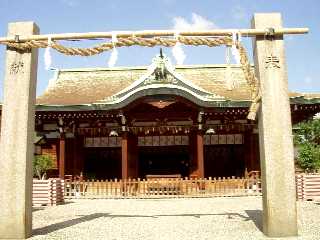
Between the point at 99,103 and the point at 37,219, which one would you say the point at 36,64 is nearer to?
the point at 37,219

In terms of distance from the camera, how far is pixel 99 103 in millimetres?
17375

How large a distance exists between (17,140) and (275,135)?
4.77 m

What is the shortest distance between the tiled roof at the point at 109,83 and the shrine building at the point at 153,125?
60mm

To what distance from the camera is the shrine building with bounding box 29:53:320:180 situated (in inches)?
685

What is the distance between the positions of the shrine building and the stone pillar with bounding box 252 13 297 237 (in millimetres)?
10008

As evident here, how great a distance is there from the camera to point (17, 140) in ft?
23.0

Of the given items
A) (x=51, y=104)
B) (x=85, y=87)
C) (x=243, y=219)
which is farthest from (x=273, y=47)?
(x=85, y=87)

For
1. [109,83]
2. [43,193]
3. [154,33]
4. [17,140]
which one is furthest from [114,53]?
[109,83]

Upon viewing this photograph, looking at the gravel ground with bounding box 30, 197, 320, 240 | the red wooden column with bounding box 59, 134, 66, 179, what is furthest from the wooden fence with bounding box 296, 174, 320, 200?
the red wooden column with bounding box 59, 134, 66, 179

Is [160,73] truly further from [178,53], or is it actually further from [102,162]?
[178,53]

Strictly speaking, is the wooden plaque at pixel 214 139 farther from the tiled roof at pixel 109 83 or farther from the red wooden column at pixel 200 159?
the red wooden column at pixel 200 159

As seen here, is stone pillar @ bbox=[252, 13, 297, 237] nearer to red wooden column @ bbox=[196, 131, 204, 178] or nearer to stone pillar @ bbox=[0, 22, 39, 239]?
stone pillar @ bbox=[0, 22, 39, 239]

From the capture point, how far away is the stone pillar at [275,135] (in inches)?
260

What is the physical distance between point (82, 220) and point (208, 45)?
5.14 metres
